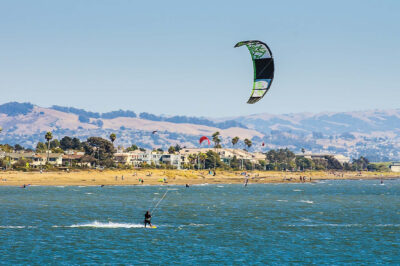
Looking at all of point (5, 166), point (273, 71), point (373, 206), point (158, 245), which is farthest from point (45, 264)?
point (5, 166)

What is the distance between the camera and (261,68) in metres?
46.3

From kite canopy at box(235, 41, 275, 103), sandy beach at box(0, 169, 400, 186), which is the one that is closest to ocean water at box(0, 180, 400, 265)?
kite canopy at box(235, 41, 275, 103)

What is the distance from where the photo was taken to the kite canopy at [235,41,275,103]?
1759 inches

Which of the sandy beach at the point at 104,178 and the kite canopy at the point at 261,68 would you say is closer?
the kite canopy at the point at 261,68

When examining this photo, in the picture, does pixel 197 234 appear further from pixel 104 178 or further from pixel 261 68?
pixel 104 178

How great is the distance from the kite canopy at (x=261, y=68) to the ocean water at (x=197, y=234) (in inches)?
499

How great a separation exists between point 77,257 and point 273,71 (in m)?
20.3

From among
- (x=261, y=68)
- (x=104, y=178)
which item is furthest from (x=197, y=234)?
(x=104, y=178)

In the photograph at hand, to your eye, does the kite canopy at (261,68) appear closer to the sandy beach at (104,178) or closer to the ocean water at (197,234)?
the ocean water at (197,234)

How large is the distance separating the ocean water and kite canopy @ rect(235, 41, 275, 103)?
12.7 metres

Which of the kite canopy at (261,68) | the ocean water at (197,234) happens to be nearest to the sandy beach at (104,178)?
the ocean water at (197,234)

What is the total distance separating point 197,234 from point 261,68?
1964cm

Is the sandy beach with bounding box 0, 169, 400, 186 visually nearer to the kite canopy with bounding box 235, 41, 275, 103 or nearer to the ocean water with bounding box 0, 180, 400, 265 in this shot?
the ocean water with bounding box 0, 180, 400, 265

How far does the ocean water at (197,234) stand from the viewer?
46250 mm
